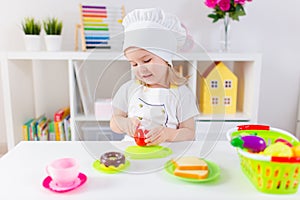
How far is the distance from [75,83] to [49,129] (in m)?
0.39

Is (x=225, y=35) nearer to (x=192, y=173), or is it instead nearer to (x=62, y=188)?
(x=192, y=173)

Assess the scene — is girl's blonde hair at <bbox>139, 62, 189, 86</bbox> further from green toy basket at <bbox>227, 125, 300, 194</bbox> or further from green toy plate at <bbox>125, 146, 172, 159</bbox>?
green toy basket at <bbox>227, 125, 300, 194</bbox>

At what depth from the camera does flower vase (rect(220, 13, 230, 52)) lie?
168 cm

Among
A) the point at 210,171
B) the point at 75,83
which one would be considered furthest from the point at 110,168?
the point at 75,83

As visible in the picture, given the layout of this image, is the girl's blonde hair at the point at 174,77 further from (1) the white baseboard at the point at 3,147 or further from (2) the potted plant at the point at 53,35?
(1) the white baseboard at the point at 3,147

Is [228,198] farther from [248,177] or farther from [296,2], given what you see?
[296,2]

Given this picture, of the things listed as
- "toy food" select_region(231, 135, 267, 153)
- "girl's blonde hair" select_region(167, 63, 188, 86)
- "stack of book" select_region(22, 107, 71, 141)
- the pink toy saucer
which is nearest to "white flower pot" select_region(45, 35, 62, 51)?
"stack of book" select_region(22, 107, 71, 141)

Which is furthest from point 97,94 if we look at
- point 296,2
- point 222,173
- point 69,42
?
point 296,2

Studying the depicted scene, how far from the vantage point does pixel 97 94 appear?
0.89 m

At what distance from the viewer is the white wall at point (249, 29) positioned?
1777mm

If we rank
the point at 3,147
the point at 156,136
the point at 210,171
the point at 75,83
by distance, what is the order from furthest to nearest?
the point at 3,147 < the point at 75,83 < the point at 156,136 < the point at 210,171

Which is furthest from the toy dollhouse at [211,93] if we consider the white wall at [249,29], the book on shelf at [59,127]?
the book on shelf at [59,127]

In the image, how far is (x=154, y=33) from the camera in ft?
2.51

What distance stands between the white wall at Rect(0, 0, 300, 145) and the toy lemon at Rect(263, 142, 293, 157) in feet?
4.20
